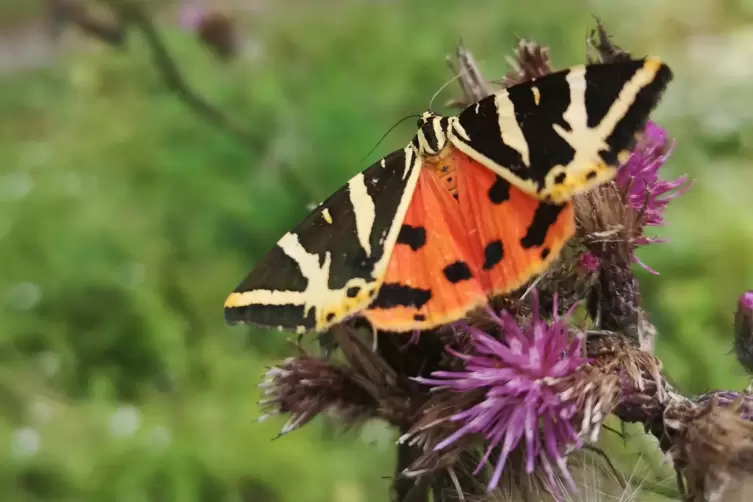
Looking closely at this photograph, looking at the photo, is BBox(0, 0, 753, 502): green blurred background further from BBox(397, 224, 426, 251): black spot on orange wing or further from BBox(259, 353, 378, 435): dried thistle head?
BBox(397, 224, 426, 251): black spot on orange wing

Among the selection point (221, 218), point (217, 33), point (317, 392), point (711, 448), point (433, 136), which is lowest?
point (711, 448)

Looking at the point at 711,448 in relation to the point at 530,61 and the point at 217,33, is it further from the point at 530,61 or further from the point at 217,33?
the point at 217,33

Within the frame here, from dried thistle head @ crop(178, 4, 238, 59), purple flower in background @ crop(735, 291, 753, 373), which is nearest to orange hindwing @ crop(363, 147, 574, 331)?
purple flower in background @ crop(735, 291, 753, 373)

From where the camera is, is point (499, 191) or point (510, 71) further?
point (510, 71)

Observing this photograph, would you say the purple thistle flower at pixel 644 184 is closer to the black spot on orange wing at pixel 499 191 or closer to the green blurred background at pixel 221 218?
the black spot on orange wing at pixel 499 191

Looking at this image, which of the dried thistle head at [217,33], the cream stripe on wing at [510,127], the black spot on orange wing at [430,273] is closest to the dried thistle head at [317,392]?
the black spot on orange wing at [430,273]

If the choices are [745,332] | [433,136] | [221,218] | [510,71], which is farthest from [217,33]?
[745,332]

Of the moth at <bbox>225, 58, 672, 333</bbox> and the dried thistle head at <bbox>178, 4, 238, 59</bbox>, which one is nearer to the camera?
the moth at <bbox>225, 58, 672, 333</bbox>

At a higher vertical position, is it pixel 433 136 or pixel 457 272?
pixel 433 136

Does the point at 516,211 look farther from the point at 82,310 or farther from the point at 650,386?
the point at 82,310
